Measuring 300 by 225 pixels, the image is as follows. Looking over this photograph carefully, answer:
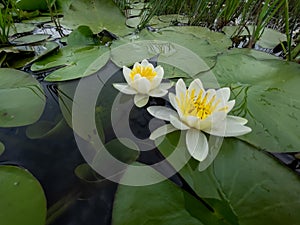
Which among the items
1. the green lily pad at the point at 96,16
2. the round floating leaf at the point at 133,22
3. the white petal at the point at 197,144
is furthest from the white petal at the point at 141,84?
the round floating leaf at the point at 133,22

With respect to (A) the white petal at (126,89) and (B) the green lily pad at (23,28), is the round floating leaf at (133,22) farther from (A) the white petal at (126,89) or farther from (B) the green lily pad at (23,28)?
(A) the white petal at (126,89)

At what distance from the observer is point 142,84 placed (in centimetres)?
68

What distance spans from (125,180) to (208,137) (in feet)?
0.85

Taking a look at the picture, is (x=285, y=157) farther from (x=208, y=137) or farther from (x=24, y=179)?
(x=24, y=179)

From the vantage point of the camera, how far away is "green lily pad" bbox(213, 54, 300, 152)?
0.58 m

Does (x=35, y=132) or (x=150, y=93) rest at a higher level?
(x=150, y=93)

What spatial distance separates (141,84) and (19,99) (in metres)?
0.42

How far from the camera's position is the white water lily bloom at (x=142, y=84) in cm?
69

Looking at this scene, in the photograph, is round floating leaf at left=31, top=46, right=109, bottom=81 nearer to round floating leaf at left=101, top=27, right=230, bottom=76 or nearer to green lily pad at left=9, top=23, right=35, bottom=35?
round floating leaf at left=101, top=27, right=230, bottom=76

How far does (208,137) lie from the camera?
598 mm

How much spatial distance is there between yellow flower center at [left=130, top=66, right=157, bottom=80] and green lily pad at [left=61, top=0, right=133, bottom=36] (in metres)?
0.60

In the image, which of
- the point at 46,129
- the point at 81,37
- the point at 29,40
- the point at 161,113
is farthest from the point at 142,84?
the point at 29,40

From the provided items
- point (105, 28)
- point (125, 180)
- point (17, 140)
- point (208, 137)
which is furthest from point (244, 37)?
point (17, 140)

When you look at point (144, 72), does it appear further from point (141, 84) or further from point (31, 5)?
point (31, 5)
